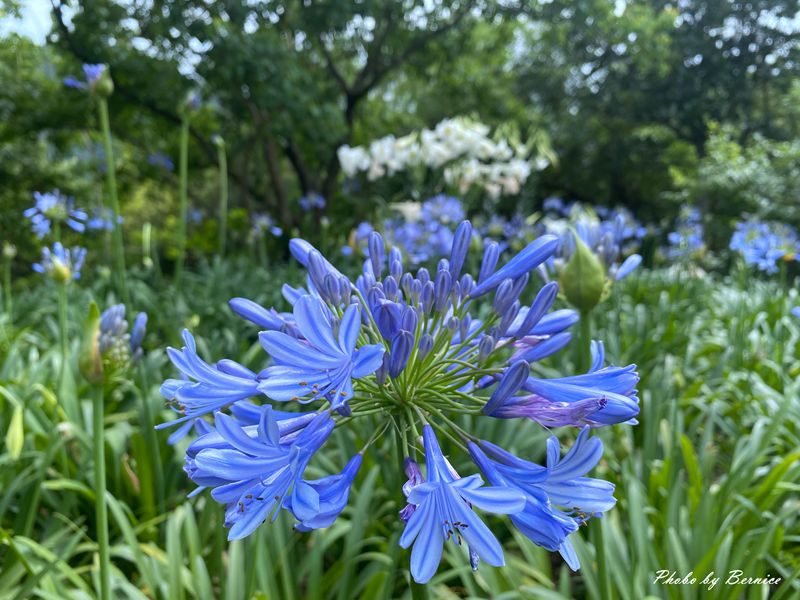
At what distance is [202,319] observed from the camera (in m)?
4.86

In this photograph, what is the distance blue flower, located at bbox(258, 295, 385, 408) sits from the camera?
81 cm

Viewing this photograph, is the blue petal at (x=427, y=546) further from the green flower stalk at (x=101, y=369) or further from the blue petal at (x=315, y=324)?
the green flower stalk at (x=101, y=369)

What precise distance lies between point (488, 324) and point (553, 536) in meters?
0.42

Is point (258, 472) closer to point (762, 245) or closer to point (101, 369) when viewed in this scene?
point (101, 369)

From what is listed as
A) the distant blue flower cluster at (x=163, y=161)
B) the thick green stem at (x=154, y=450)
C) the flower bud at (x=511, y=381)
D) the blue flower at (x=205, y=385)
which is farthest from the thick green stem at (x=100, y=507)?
the distant blue flower cluster at (x=163, y=161)

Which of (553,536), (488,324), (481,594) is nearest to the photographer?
(553,536)

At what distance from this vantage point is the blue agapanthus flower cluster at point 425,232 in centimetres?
471

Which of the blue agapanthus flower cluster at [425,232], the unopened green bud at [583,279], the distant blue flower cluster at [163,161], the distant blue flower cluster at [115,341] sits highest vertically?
the distant blue flower cluster at [163,161]

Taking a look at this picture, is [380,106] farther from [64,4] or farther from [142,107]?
[64,4]

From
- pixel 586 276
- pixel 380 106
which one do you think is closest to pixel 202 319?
pixel 586 276

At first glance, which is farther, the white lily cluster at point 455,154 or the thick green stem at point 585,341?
the white lily cluster at point 455,154

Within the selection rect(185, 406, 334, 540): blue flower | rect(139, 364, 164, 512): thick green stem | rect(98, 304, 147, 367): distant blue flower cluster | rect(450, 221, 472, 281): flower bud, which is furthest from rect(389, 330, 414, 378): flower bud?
rect(139, 364, 164, 512): thick green stem

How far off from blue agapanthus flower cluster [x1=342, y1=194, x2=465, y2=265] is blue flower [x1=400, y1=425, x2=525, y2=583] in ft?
12.0

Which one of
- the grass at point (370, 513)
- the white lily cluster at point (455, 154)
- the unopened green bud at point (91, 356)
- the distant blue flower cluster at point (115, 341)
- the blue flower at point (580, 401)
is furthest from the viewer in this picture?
the white lily cluster at point (455, 154)
